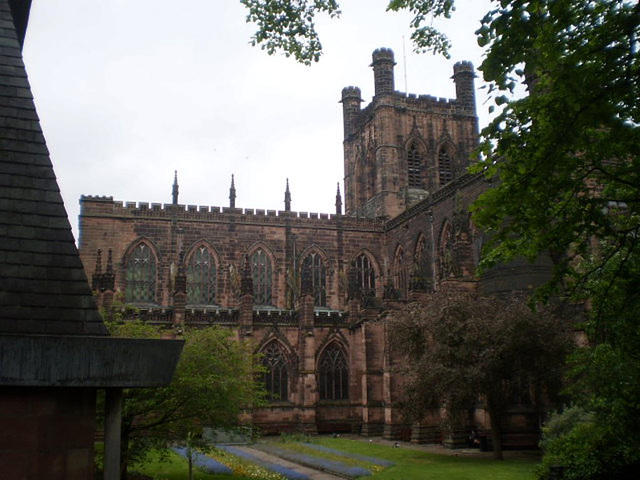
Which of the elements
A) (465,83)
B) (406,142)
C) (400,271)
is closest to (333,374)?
(400,271)

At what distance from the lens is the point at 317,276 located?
39.8 metres

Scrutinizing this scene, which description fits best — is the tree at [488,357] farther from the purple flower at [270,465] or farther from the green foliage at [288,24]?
the green foliage at [288,24]

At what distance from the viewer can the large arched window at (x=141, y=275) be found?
3662 cm

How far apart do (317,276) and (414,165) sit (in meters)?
10.9

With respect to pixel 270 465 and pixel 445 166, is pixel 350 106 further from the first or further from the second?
pixel 270 465

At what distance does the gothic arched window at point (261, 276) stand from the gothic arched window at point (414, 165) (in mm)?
11803

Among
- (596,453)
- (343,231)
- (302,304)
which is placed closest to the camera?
(596,453)

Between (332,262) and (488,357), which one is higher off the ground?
(332,262)

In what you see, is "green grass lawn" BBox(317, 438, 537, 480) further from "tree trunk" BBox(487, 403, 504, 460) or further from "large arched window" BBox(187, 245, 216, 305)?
"large arched window" BBox(187, 245, 216, 305)

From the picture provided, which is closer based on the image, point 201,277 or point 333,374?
point 333,374

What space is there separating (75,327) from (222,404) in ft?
30.3

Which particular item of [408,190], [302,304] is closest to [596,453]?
Answer: [302,304]

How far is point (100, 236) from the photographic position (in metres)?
36.1

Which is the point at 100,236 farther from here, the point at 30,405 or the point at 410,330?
the point at 30,405
